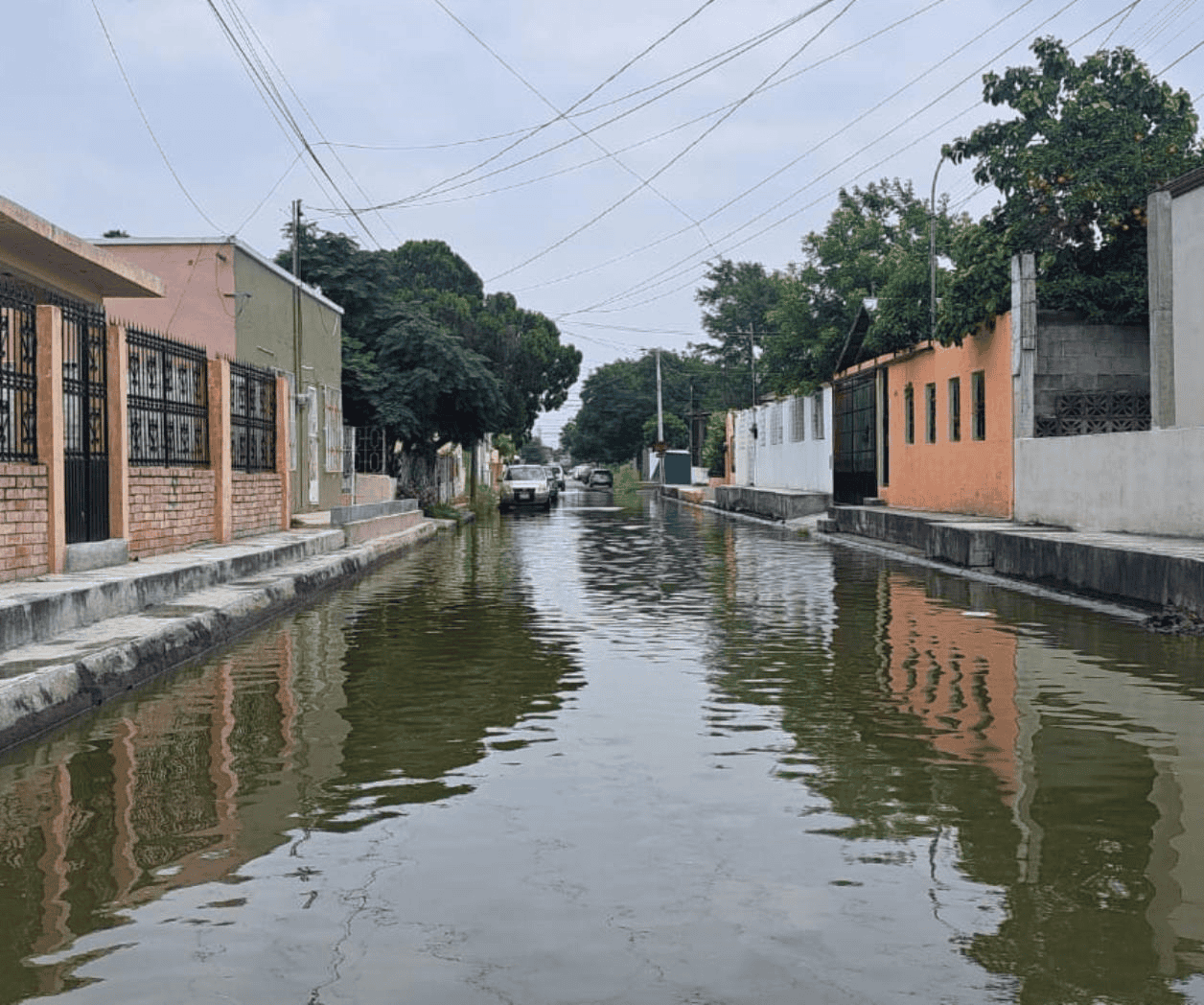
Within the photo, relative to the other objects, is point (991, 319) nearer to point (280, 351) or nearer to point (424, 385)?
point (280, 351)

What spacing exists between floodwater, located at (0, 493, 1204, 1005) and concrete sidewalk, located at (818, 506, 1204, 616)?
2138 millimetres

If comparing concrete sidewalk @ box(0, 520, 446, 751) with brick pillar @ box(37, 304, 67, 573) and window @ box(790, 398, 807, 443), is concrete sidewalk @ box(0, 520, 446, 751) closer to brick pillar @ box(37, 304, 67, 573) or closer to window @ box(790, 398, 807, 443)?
brick pillar @ box(37, 304, 67, 573)

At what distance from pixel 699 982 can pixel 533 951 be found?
556mm

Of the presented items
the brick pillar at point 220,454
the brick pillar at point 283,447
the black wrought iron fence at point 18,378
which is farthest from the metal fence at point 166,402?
the brick pillar at point 283,447

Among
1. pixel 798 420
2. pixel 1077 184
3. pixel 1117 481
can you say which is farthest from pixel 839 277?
pixel 1117 481

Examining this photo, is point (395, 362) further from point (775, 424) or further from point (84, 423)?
point (84, 423)

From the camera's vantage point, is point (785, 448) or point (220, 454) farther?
point (785, 448)

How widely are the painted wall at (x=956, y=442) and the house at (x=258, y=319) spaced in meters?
12.5

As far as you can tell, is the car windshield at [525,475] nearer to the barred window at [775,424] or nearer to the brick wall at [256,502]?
the barred window at [775,424]

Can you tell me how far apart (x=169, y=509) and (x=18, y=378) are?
4.71 metres

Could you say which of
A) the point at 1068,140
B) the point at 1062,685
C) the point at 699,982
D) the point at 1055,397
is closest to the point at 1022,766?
the point at 1062,685

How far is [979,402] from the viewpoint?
28.8m

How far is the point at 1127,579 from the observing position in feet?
51.8

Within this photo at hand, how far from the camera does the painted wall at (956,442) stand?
26.8 metres
